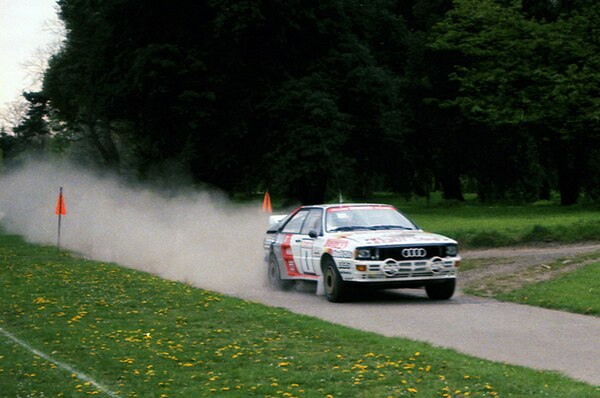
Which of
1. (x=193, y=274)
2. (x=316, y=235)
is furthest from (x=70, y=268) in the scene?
(x=316, y=235)

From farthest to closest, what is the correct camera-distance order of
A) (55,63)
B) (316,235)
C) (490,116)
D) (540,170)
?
(540,170), (55,63), (490,116), (316,235)

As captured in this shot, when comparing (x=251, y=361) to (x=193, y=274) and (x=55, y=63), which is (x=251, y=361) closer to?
(x=193, y=274)

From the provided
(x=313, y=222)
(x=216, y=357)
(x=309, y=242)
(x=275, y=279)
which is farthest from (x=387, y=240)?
(x=216, y=357)

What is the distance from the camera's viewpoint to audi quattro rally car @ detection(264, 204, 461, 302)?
15898mm

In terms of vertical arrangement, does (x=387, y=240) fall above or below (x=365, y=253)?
above

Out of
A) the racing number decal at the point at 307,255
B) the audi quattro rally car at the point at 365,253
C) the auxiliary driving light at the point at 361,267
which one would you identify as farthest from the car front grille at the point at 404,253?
the racing number decal at the point at 307,255

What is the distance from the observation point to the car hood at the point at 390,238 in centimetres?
1603

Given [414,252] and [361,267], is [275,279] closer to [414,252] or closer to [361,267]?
[361,267]

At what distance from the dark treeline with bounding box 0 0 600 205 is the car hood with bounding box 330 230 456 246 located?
18.7 m

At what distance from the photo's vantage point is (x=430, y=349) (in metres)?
10.4

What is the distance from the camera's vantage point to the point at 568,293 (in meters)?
16.0

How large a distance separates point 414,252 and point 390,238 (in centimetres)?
52

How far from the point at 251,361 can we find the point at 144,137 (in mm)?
34617

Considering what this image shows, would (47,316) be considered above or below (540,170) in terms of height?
below
